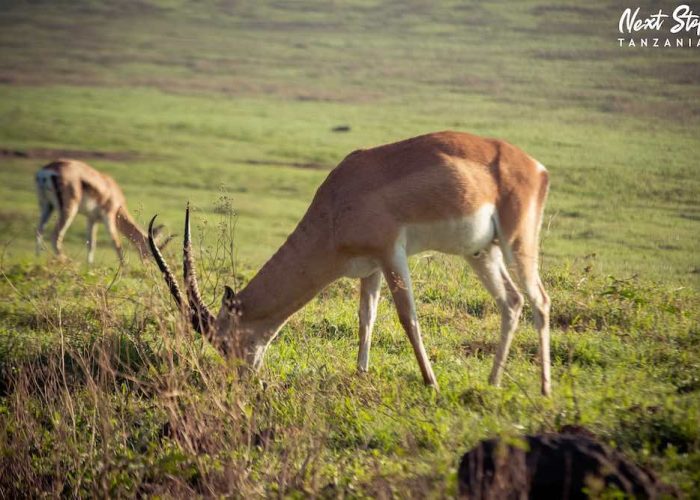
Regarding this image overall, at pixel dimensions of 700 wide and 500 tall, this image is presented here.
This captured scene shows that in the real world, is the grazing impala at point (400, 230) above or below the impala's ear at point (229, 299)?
above

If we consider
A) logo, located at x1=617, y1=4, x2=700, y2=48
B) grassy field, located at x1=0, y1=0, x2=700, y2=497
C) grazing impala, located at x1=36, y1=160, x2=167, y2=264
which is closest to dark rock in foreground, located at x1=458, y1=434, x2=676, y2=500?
grassy field, located at x1=0, y1=0, x2=700, y2=497

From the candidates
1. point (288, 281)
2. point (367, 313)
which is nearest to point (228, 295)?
point (288, 281)

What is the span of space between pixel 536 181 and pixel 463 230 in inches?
29.0

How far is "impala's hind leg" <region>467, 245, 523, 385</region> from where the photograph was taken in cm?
712

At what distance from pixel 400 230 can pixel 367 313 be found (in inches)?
31.1

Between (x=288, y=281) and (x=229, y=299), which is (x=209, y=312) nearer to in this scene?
(x=229, y=299)

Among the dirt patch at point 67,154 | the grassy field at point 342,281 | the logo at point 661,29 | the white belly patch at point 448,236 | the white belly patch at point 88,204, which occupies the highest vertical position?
the logo at point 661,29

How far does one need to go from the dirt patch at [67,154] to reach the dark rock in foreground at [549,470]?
27386mm

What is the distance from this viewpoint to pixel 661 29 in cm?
4062

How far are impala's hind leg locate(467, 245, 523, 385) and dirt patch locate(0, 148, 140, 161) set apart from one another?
24596 millimetres

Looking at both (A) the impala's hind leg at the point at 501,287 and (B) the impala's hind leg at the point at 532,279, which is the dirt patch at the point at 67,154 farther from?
(B) the impala's hind leg at the point at 532,279

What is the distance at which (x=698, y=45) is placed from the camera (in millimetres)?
38781

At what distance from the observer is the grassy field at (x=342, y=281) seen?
5617 millimetres

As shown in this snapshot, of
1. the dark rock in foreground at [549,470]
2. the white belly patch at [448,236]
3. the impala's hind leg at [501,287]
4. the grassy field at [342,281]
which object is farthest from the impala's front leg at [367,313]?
the dark rock in foreground at [549,470]
